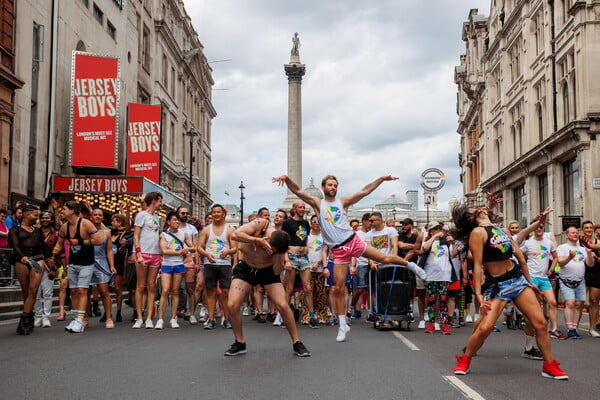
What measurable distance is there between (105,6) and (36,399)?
2879 cm

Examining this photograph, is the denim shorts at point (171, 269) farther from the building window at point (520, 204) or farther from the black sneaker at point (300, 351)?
the building window at point (520, 204)

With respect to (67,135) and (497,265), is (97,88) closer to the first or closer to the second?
(67,135)

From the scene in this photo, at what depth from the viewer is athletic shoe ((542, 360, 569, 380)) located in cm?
659

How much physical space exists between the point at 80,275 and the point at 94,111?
59.6ft

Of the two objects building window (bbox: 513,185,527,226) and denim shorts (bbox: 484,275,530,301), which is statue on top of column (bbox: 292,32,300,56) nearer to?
building window (bbox: 513,185,527,226)

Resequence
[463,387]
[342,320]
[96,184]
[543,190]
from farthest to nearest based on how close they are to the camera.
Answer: [543,190], [96,184], [342,320], [463,387]

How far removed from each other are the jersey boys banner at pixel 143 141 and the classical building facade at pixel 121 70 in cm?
108

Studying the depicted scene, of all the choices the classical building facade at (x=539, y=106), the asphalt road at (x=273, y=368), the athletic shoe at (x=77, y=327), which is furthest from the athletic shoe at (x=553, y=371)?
the classical building facade at (x=539, y=106)

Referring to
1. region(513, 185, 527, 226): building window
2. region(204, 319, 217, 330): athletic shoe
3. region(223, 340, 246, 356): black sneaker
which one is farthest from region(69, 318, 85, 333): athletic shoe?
region(513, 185, 527, 226): building window

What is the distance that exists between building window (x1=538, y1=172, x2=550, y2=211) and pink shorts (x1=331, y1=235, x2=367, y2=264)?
Result: 2421cm

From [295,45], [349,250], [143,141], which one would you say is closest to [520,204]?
[143,141]

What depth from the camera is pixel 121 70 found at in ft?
112

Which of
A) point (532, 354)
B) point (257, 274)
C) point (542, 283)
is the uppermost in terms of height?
point (257, 274)

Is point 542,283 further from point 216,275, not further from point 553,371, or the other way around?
point 216,275
